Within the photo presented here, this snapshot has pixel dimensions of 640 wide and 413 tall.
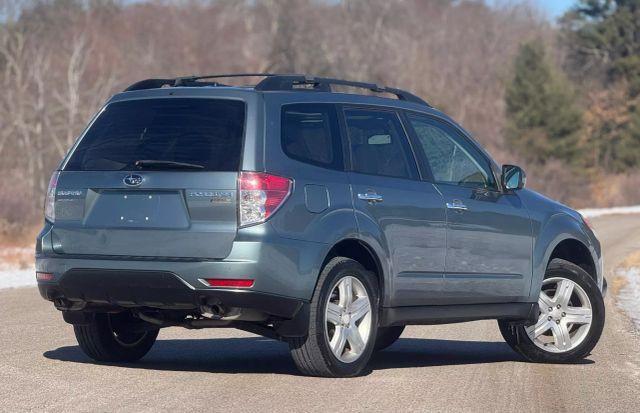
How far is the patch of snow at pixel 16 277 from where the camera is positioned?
17109mm

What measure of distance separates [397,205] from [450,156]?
3.31 feet

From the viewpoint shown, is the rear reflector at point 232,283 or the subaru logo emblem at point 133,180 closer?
the rear reflector at point 232,283

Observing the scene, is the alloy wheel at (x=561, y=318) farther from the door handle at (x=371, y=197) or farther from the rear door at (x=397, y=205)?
the door handle at (x=371, y=197)

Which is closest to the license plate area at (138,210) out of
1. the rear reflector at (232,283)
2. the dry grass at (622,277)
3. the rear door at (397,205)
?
the rear reflector at (232,283)

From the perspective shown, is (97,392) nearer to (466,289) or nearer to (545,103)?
(466,289)

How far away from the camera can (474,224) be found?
9.37 m

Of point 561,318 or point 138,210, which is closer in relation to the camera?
point 138,210

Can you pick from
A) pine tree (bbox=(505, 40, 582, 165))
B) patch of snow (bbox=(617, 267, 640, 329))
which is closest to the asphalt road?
patch of snow (bbox=(617, 267, 640, 329))

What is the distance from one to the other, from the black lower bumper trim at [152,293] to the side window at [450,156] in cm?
191

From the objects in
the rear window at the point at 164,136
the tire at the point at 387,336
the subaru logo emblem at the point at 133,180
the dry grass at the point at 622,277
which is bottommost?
the dry grass at the point at 622,277

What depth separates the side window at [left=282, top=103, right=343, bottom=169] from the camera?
27.0 feet

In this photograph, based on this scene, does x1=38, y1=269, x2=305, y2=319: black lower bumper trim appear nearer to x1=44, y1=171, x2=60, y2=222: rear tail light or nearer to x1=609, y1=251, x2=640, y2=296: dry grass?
x1=44, y1=171, x2=60, y2=222: rear tail light

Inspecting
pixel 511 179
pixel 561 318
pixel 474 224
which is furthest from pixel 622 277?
pixel 474 224

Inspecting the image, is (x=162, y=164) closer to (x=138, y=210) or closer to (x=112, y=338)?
(x=138, y=210)
